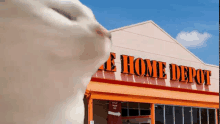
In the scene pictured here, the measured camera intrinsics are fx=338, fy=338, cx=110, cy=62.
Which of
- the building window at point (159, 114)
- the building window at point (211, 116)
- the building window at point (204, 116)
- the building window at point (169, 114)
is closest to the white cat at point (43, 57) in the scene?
the building window at point (159, 114)

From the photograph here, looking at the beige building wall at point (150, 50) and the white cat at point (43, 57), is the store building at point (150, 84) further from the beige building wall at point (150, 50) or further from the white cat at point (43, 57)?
the white cat at point (43, 57)

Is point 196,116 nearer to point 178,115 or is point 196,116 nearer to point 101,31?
point 178,115

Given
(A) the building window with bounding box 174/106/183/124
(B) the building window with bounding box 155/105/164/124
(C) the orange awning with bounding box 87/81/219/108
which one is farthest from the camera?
(A) the building window with bounding box 174/106/183/124

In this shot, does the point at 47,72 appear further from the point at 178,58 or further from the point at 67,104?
the point at 178,58

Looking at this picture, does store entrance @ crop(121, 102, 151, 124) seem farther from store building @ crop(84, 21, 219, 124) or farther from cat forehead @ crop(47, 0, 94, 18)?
cat forehead @ crop(47, 0, 94, 18)

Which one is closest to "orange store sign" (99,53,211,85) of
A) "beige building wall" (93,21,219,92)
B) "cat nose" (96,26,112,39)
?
"beige building wall" (93,21,219,92)

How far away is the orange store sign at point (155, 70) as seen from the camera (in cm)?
1677

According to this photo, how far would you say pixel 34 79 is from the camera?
1210 mm

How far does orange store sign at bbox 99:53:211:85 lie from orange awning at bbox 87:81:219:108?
81 cm

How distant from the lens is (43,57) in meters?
1.21

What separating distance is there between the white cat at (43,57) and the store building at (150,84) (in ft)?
42.0

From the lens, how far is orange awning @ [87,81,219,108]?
14.9 m

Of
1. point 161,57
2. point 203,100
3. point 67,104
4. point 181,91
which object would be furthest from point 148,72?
point 67,104

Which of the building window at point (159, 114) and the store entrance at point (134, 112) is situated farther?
the store entrance at point (134, 112)
